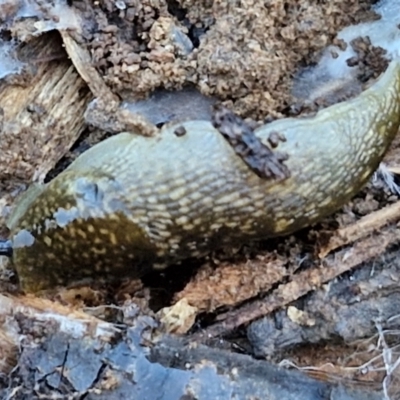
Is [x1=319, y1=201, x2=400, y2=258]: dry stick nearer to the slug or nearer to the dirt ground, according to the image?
the dirt ground

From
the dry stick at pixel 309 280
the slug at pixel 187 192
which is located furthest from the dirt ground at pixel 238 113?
the slug at pixel 187 192

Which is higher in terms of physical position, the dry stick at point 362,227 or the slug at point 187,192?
the slug at point 187,192

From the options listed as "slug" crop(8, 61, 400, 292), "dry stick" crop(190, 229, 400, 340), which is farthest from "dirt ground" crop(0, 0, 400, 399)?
"slug" crop(8, 61, 400, 292)

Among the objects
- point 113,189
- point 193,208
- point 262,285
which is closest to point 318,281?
point 262,285

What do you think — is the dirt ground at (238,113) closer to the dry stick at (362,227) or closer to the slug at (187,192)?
the dry stick at (362,227)

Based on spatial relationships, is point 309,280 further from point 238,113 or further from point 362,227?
point 238,113
